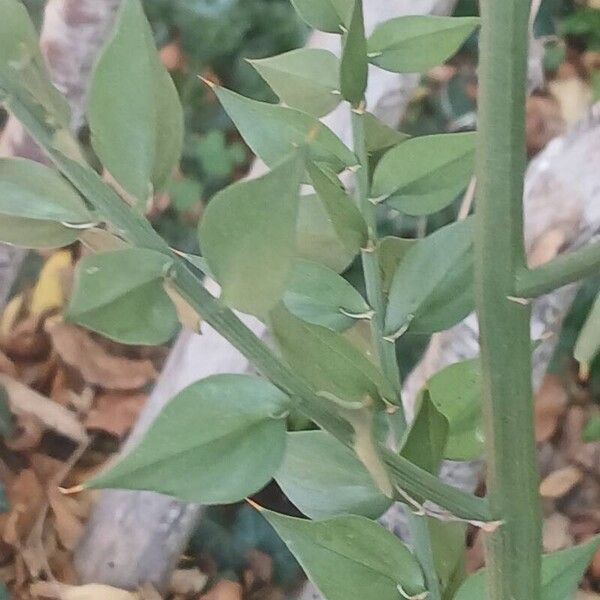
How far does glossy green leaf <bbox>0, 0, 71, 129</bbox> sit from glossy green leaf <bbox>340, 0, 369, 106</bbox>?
0.41ft

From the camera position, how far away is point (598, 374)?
1074 millimetres

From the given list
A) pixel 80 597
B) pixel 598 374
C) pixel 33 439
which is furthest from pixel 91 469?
pixel 598 374

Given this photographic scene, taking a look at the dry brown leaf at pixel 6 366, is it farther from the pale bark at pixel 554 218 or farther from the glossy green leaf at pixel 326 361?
the glossy green leaf at pixel 326 361

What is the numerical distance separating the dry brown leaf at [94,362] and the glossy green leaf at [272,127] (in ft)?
2.07

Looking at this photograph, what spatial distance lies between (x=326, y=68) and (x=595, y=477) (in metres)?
0.77

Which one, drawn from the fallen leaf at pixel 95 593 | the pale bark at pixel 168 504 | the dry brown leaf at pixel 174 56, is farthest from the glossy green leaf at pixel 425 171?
the dry brown leaf at pixel 174 56

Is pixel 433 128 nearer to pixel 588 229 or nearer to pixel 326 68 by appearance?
pixel 588 229

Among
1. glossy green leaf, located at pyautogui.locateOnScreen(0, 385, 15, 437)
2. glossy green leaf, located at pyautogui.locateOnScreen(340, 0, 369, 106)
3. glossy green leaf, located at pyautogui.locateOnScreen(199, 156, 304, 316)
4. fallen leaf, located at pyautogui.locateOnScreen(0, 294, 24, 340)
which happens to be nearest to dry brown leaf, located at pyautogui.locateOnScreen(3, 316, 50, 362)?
fallen leaf, located at pyautogui.locateOnScreen(0, 294, 24, 340)

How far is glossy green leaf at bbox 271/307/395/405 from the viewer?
25 cm

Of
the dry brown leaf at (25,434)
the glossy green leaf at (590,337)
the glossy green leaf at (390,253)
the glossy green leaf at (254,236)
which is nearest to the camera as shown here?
the glossy green leaf at (254,236)

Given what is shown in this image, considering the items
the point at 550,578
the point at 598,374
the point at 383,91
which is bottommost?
the point at 598,374

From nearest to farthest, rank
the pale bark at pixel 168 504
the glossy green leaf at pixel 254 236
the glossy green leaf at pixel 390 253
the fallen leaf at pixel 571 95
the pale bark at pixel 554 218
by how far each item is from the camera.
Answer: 1. the glossy green leaf at pixel 254 236
2. the glossy green leaf at pixel 390 253
3. the pale bark at pixel 554 218
4. the pale bark at pixel 168 504
5. the fallen leaf at pixel 571 95

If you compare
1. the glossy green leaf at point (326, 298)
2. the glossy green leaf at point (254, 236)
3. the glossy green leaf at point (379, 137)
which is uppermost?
the glossy green leaf at point (254, 236)

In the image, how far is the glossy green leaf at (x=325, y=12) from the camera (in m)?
0.37
